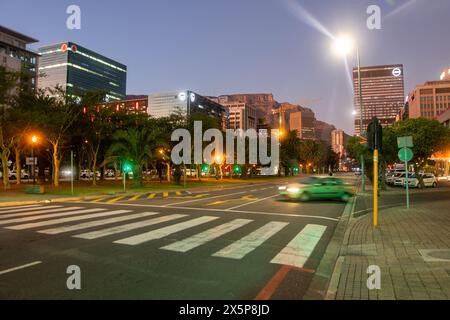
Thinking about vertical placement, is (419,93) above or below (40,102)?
above

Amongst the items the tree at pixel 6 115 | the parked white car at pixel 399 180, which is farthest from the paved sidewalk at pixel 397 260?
the tree at pixel 6 115

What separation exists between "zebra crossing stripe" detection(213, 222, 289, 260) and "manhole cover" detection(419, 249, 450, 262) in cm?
346

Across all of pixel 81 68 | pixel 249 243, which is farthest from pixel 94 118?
pixel 81 68

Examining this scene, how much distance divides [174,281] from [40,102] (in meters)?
37.6

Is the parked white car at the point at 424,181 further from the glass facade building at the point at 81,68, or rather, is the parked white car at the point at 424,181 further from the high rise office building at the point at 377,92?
the glass facade building at the point at 81,68

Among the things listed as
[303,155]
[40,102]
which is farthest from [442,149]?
[303,155]

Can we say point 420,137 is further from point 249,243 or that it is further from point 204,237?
point 204,237

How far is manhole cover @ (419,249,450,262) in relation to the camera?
6.73 meters

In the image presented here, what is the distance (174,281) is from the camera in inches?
228

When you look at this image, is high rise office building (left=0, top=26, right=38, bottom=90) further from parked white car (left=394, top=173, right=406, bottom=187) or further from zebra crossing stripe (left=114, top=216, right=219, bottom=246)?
zebra crossing stripe (left=114, top=216, right=219, bottom=246)

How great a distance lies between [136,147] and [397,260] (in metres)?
33.0

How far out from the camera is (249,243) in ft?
28.8
